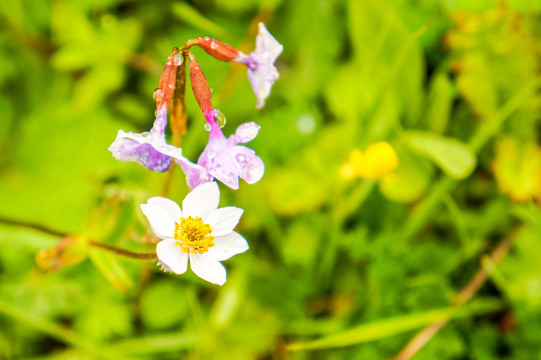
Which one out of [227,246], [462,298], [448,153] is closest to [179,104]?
[227,246]

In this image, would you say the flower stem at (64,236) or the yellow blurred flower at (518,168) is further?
the yellow blurred flower at (518,168)

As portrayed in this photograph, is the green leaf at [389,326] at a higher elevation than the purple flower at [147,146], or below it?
below

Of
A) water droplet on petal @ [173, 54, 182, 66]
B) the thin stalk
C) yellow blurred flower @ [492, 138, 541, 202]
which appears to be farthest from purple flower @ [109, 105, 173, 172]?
yellow blurred flower @ [492, 138, 541, 202]

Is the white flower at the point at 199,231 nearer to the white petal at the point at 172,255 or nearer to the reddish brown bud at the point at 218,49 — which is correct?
the white petal at the point at 172,255

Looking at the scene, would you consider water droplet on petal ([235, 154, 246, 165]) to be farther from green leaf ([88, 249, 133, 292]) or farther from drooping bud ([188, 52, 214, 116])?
green leaf ([88, 249, 133, 292])

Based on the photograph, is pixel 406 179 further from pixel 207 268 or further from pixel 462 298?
pixel 207 268

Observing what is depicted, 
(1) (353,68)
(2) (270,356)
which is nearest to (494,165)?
(1) (353,68)

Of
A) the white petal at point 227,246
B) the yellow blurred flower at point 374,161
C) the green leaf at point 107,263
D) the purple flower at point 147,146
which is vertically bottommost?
the white petal at point 227,246

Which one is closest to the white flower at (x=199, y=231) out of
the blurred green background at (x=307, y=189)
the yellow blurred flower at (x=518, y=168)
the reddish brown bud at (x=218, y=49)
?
the reddish brown bud at (x=218, y=49)

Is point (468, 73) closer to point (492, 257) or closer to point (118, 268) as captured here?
point (492, 257)
